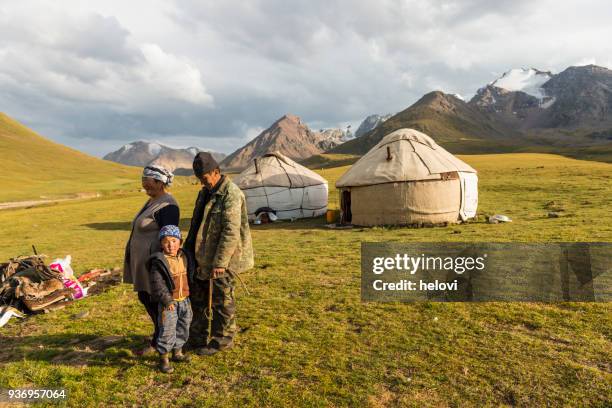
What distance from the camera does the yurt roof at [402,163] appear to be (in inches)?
557

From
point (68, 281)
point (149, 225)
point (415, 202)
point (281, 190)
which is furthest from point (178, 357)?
point (281, 190)

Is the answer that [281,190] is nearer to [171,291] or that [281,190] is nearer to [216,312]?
[216,312]

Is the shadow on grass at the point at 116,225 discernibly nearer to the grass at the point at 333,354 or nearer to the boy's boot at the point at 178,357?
the grass at the point at 333,354

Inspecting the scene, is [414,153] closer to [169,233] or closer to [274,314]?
[274,314]

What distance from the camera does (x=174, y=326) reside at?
4117 millimetres

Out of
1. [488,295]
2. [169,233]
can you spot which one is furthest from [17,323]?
[488,295]

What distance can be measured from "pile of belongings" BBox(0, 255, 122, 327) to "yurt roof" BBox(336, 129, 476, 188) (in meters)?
10.0

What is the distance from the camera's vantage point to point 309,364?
4184 mm

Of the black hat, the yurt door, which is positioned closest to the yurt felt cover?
the yurt door

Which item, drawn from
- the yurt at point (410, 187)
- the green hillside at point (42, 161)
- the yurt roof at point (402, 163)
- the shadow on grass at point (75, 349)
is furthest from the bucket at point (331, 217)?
the green hillside at point (42, 161)

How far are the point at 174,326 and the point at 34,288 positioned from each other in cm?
415

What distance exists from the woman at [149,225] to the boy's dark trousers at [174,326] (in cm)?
22

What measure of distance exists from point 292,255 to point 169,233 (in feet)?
20.8

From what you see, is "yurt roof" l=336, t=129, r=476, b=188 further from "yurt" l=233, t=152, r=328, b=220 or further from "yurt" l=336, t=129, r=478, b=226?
"yurt" l=233, t=152, r=328, b=220
